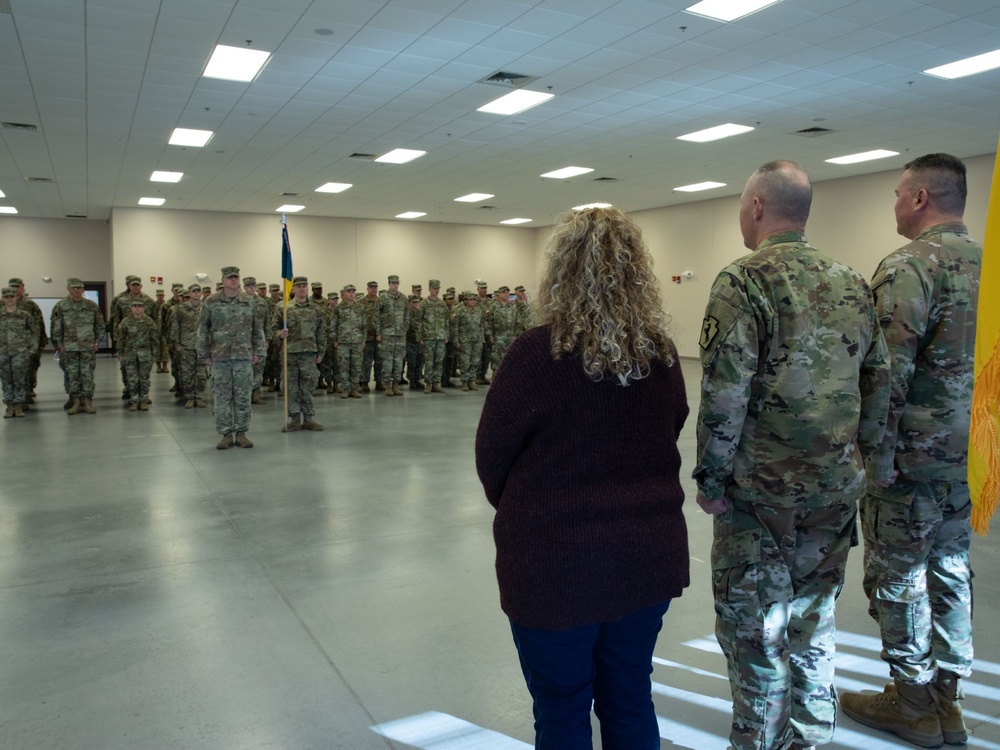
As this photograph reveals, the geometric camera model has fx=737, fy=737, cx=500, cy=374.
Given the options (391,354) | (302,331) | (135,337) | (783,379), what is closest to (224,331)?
(302,331)

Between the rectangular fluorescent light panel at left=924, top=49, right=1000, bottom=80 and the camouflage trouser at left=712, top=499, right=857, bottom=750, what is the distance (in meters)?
7.81

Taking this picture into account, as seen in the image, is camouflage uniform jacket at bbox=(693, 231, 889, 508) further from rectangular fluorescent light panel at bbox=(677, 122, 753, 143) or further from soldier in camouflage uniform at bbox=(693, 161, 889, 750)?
rectangular fluorescent light panel at bbox=(677, 122, 753, 143)

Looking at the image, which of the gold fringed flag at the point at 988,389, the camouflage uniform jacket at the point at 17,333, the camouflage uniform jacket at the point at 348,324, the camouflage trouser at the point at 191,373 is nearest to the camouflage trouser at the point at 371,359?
the camouflage uniform jacket at the point at 348,324

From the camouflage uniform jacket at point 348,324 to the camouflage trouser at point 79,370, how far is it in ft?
11.0

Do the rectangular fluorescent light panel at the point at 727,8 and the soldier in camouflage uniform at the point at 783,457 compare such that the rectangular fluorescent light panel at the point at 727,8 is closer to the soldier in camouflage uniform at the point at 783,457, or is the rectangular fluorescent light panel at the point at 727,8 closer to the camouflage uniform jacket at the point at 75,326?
the soldier in camouflage uniform at the point at 783,457

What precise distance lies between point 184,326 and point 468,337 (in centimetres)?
448

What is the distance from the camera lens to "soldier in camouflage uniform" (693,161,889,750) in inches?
75.9

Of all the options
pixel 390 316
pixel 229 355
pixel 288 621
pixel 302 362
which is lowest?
pixel 288 621

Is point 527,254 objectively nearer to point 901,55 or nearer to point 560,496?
point 901,55

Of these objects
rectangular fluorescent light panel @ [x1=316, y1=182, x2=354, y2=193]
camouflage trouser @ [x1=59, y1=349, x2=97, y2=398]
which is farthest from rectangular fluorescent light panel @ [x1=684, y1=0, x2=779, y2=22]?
rectangular fluorescent light panel @ [x1=316, y1=182, x2=354, y2=193]

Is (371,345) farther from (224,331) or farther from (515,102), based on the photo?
(224,331)

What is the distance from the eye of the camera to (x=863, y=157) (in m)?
13.0

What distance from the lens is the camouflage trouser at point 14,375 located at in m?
9.34

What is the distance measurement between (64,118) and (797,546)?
11448mm
